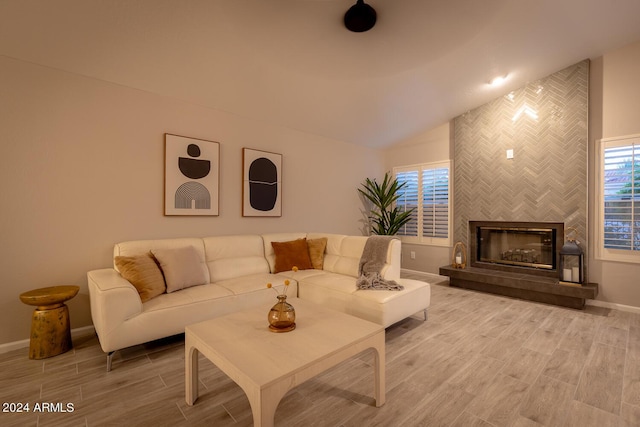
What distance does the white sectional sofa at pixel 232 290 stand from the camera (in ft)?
7.26

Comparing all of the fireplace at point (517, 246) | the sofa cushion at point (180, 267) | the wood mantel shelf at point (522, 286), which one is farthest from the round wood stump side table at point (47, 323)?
the fireplace at point (517, 246)

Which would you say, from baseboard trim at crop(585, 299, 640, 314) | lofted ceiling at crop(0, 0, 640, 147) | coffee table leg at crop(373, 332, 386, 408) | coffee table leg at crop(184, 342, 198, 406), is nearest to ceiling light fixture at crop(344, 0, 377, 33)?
lofted ceiling at crop(0, 0, 640, 147)

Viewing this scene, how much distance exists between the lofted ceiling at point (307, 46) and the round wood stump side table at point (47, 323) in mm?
1998

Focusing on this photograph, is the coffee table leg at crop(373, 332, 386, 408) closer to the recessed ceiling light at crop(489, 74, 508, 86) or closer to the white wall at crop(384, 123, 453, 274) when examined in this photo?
the white wall at crop(384, 123, 453, 274)

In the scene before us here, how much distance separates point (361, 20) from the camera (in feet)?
8.20

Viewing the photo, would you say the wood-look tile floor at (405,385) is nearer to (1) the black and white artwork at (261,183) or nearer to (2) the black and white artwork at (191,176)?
(2) the black and white artwork at (191,176)

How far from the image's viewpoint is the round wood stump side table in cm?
227

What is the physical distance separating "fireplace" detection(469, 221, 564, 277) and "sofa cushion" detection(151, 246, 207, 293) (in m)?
4.08

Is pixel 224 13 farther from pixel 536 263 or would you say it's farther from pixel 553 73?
pixel 536 263

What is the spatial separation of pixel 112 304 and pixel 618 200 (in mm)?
5318

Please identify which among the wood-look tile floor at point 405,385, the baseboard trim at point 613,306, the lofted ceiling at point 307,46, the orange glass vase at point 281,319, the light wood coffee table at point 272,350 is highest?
the lofted ceiling at point 307,46

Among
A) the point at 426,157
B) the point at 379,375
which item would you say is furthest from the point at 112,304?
the point at 426,157

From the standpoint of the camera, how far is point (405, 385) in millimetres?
1965

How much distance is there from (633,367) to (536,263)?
7.20 ft
